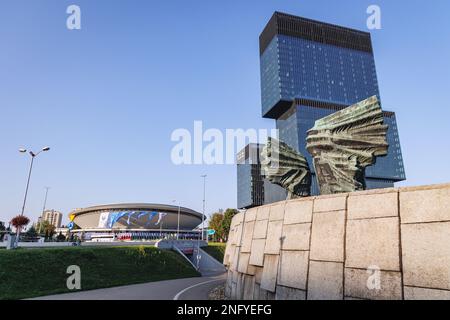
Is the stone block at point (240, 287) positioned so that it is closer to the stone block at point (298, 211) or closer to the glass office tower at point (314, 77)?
the stone block at point (298, 211)

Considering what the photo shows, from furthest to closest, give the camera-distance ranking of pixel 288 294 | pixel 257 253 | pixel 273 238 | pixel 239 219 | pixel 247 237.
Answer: pixel 239 219 → pixel 247 237 → pixel 257 253 → pixel 273 238 → pixel 288 294

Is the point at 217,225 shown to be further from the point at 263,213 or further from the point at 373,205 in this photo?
the point at 373,205

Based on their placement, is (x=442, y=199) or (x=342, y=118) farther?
(x=342, y=118)

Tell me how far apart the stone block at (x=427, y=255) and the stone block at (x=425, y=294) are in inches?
3.0

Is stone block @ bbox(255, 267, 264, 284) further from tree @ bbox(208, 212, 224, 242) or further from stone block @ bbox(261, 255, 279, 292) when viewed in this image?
tree @ bbox(208, 212, 224, 242)

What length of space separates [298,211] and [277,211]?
128cm

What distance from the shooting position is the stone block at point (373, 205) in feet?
23.1

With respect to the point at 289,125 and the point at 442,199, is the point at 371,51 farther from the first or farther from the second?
the point at 442,199

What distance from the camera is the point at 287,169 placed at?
14.9 meters

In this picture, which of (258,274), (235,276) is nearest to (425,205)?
(258,274)

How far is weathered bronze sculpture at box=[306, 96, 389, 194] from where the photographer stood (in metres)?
12.3

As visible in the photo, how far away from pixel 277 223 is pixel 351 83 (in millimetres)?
138843

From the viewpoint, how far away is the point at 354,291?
22.4 ft

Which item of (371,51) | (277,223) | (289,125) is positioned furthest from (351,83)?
(277,223)
